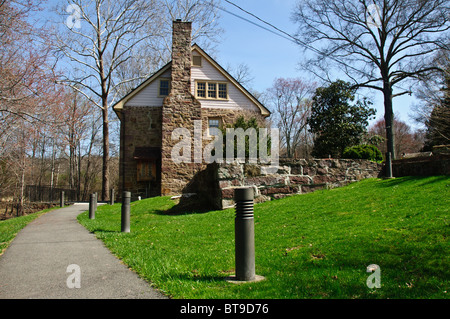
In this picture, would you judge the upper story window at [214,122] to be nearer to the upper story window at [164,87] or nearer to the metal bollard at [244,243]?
the upper story window at [164,87]

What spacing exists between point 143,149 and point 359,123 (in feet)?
49.5

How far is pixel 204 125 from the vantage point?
26.3 meters

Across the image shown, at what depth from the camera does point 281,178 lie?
42.7 feet

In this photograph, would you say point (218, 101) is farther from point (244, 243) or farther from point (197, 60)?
point (244, 243)

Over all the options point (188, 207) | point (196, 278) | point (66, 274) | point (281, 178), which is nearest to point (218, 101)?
point (188, 207)

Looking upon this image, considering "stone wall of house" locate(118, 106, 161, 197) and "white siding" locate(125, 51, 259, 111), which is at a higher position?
"white siding" locate(125, 51, 259, 111)

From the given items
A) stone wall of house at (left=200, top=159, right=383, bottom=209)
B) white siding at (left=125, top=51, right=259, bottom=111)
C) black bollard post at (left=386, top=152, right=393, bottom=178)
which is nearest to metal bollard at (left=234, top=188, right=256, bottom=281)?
stone wall of house at (left=200, top=159, right=383, bottom=209)

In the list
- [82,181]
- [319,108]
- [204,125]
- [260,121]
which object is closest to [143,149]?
[204,125]

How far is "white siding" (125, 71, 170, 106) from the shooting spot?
26.1 m

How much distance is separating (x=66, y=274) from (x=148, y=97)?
22.3m

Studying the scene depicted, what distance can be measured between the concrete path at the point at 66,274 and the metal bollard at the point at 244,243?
102cm

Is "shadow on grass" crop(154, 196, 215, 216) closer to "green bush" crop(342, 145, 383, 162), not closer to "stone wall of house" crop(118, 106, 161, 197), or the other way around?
"green bush" crop(342, 145, 383, 162)

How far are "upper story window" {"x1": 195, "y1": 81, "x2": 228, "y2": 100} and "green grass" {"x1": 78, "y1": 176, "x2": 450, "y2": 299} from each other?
710 inches
